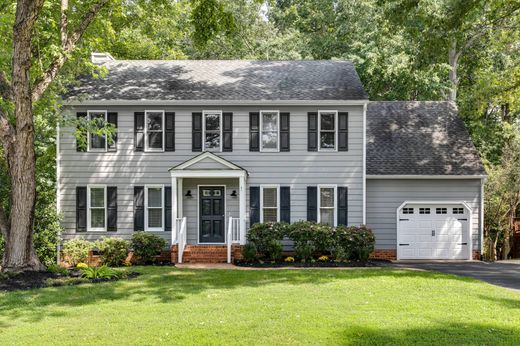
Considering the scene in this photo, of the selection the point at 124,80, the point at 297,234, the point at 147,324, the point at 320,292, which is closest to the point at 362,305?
the point at 320,292

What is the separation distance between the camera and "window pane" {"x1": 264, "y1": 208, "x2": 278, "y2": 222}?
18453mm

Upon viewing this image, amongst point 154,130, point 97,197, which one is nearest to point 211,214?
point 154,130

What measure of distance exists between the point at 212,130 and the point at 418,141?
7.98m

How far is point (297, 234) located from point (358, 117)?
466 centimetres

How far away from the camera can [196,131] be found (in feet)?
60.7

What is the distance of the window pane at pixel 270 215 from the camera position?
18.5 m

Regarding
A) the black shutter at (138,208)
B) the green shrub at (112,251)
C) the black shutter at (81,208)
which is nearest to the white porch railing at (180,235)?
the black shutter at (138,208)

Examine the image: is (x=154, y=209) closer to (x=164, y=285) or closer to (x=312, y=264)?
(x=312, y=264)

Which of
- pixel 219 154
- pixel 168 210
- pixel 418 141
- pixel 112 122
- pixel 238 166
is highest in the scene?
pixel 112 122

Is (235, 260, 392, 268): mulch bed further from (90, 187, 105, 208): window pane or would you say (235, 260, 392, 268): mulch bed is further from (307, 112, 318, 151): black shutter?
(90, 187, 105, 208): window pane

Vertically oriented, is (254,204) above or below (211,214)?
above

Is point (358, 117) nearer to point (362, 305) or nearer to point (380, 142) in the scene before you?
point (380, 142)

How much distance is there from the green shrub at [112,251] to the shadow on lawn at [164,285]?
92.9 inches

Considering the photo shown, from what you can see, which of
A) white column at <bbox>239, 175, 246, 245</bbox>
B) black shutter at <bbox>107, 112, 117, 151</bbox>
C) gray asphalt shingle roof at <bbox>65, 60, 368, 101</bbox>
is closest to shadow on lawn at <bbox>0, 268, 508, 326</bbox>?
white column at <bbox>239, 175, 246, 245</bbox>
